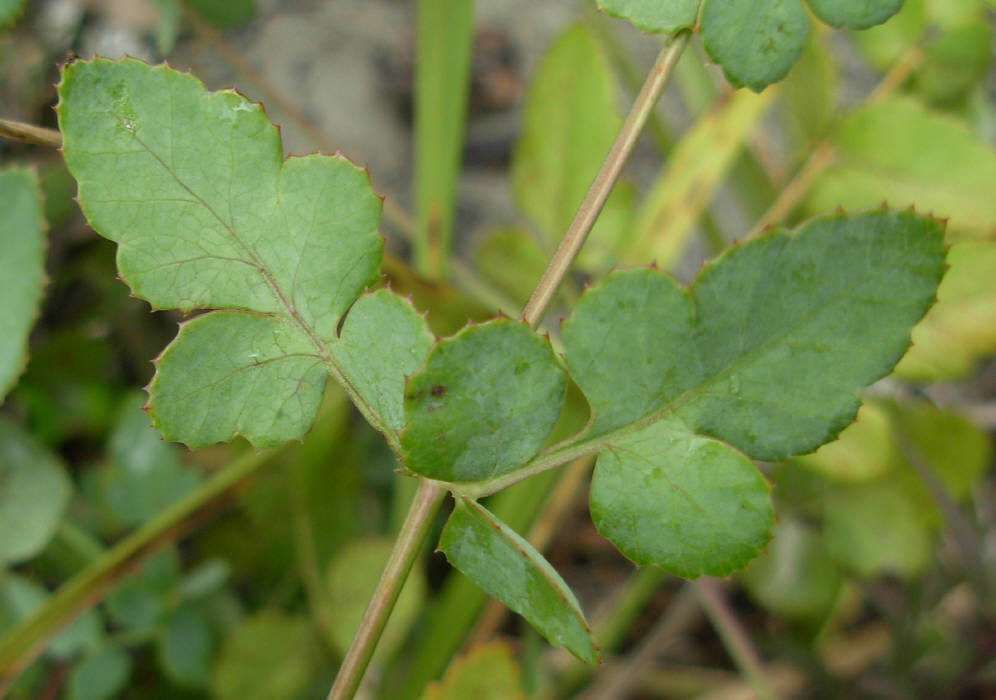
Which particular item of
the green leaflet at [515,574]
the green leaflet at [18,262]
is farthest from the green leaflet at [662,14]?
the green leaflet at [18,262]

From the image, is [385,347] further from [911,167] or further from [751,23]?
[911,167]

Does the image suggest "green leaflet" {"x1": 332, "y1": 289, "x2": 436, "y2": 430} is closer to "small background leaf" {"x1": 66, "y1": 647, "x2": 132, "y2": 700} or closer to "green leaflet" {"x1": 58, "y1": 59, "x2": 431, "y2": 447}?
"green leaflet" {"x1": 58, "y1": 59, "x2": 431, "y2": 447}

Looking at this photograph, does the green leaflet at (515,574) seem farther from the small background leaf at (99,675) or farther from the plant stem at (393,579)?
the small background leaf at (99,675)

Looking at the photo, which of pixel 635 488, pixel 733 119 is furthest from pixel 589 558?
pixel 635 488

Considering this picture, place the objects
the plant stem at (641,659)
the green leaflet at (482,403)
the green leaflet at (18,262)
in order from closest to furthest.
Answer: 1. the green leaflet at (482,403)
2. the green leaflet at (18,262)
3. the plant stem at (641,659)

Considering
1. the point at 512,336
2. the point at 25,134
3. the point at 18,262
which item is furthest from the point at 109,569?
the point at 512,336
